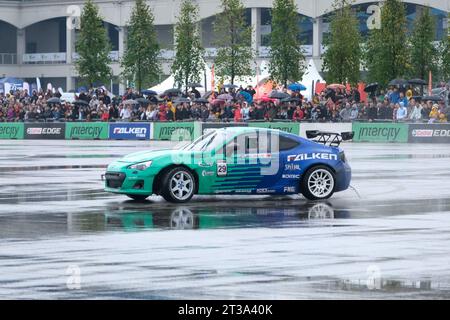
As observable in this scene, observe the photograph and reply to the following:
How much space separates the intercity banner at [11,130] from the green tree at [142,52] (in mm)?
10030

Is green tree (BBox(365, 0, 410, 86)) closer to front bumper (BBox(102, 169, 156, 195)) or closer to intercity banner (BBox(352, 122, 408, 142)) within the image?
intercity banner (BBox(352, 122, 408, 142))

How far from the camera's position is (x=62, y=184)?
82.6ft

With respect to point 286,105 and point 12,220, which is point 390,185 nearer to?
point 12,220

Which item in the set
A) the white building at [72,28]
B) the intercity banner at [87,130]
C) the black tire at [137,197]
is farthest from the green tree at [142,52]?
the black tire at [137,197]

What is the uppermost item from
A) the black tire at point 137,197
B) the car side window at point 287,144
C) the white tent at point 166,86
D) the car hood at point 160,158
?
the white tent at point 166,86

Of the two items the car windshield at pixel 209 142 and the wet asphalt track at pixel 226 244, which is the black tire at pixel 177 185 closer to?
the wet asphalt track at pixel 226 244

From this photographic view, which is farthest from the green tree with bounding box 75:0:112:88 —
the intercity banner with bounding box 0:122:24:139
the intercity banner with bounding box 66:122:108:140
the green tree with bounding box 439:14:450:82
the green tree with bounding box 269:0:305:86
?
the green tree with bounding box 439:14:450:82

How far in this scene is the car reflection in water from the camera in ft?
56.1

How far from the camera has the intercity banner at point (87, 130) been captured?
5512 centimetres

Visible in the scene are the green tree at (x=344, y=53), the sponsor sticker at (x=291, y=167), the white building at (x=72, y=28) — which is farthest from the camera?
the white building at (x=72, y=28)

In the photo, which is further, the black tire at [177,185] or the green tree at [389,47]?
the green tree at [389,47]
